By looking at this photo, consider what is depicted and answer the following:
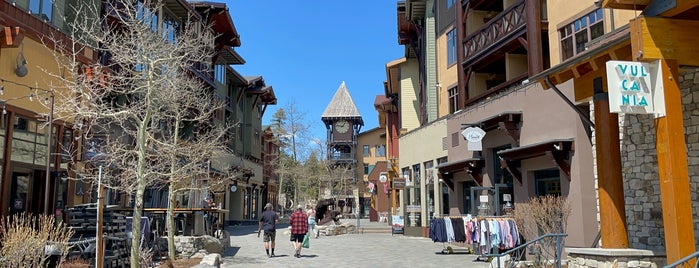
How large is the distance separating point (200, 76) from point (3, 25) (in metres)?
16.8

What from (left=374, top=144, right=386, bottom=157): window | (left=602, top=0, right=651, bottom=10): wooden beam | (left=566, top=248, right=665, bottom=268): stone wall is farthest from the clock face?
(left=602, top=0, right=651, bottom=10): wooden beam

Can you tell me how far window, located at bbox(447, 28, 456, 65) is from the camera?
976 inches

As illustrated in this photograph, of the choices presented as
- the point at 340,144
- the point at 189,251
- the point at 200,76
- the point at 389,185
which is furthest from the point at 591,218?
the point at 340,144

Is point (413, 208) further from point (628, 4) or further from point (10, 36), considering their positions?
point (628, 4)

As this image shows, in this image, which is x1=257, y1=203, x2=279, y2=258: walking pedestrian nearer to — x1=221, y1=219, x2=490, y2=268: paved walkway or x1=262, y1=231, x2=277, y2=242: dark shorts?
x1=262, y1=231, x2=277, y2=242: dark shorts

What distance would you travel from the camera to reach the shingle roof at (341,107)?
70.7 m

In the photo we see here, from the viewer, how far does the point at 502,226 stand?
1483cm

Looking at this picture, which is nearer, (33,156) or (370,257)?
(33,156)

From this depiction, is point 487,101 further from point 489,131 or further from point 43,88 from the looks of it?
point 43,88

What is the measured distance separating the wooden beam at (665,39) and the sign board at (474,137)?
1174cm

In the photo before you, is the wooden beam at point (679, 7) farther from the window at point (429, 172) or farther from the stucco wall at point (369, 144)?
the stucco wall at point (369, 144)

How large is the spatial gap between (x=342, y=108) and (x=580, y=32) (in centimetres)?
5566

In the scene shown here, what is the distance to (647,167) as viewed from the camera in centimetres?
1040

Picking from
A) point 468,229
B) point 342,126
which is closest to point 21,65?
point 468,229
